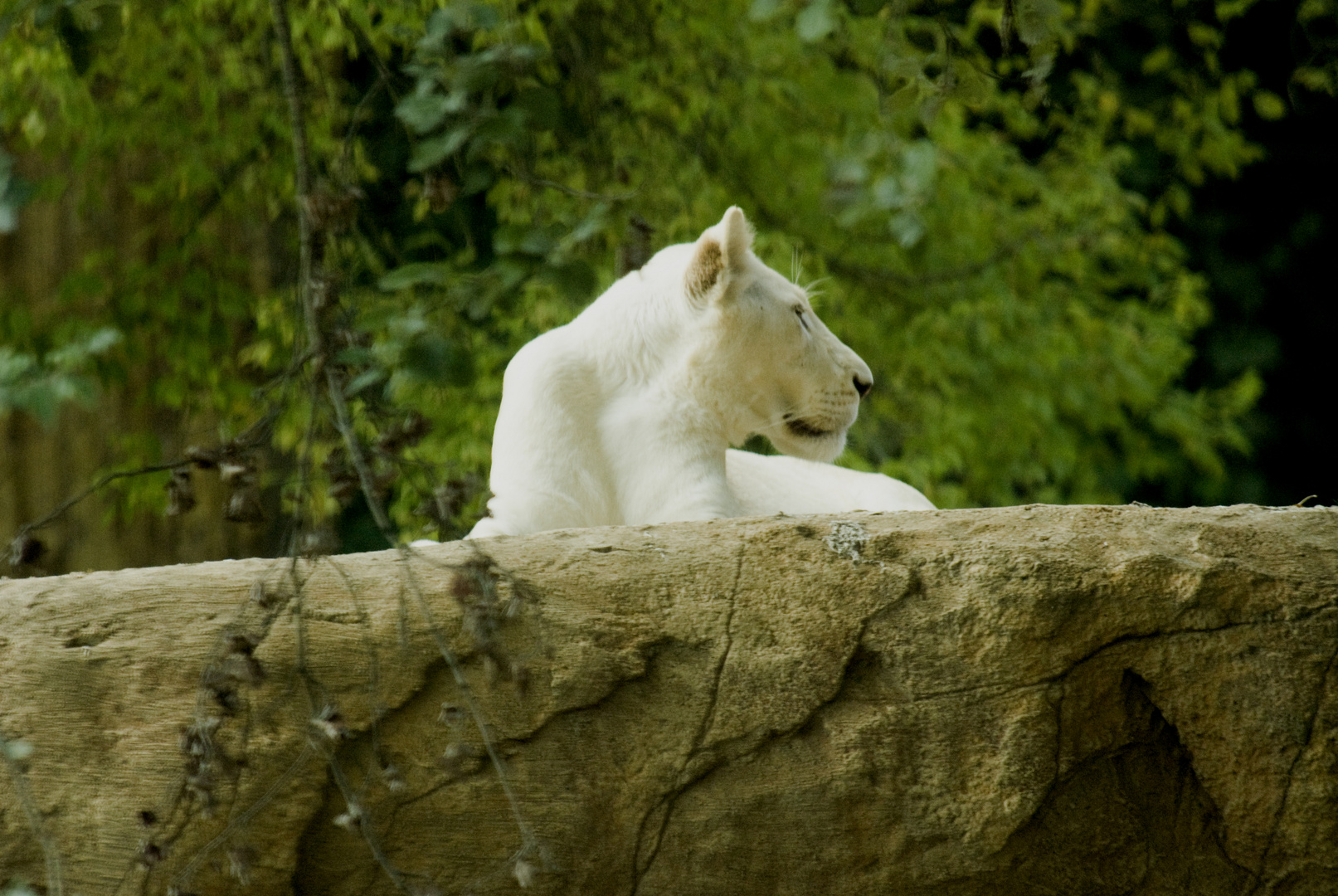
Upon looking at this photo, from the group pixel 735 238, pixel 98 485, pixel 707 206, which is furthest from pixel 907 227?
pixel 707 206

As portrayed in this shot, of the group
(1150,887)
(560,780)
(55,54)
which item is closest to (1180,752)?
(1150,887)

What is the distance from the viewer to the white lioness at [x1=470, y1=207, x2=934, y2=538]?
409 centimetres

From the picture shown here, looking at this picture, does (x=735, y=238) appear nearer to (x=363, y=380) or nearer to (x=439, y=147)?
(x=439, y=147)

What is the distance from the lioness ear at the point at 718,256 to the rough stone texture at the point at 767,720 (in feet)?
3.73

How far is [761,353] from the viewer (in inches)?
169

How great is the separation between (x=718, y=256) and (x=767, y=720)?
142cm

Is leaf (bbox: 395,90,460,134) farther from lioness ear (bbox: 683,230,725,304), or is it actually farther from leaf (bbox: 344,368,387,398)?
lioness ear (bbox: 683,230,725,304)

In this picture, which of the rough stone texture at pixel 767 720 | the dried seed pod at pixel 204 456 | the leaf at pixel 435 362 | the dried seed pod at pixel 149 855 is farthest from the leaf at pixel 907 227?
the dried seed pod at pixel 149 855

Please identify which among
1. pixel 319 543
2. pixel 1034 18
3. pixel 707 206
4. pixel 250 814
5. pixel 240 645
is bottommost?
pixel 707 206

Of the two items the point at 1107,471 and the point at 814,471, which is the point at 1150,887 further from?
the point at 1107,471

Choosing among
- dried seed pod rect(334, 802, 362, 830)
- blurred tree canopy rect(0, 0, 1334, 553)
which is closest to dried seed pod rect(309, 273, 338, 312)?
dried seed pod rect(334, 802, 362, 830)

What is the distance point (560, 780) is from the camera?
3289 millimetres

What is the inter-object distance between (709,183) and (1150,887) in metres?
6.02

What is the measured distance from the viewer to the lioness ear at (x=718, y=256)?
420cm
